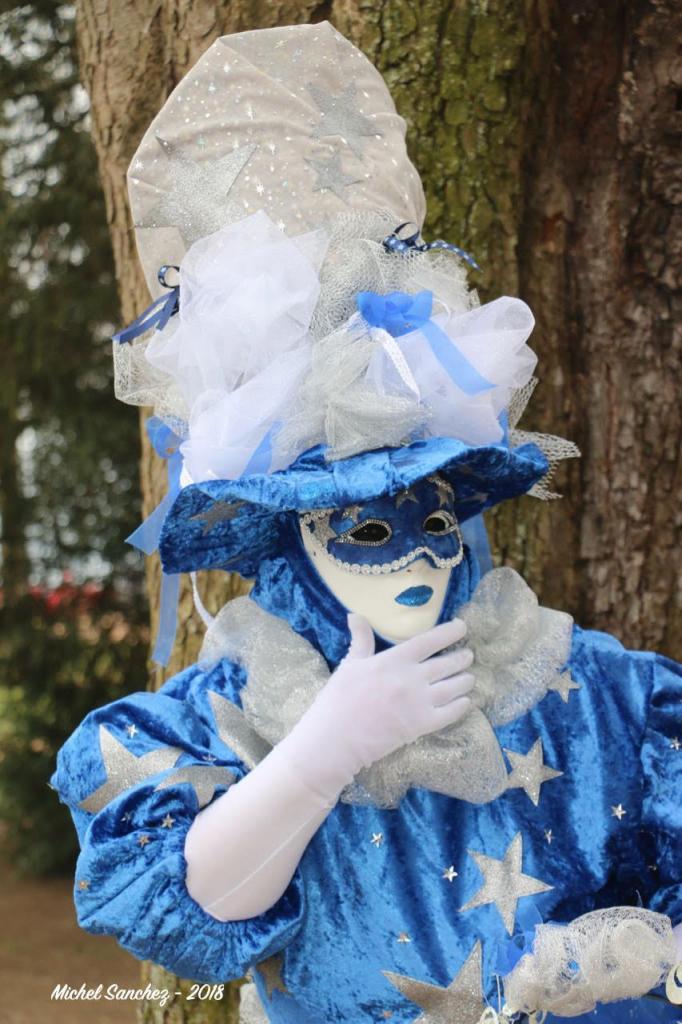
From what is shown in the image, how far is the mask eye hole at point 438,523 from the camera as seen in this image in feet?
5.29

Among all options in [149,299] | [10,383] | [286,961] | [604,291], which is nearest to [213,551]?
[286,961]

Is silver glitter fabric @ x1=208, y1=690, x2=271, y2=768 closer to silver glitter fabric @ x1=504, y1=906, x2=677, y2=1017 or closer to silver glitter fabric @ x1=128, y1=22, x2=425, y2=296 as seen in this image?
silver glitter fabric @ x1=504, y1=906, x2=677, y2=1017

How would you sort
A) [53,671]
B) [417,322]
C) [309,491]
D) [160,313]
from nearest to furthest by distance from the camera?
[309,491] → [417,322] → [160,313] → [53,671]

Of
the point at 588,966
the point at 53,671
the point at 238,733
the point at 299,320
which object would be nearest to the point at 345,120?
the point at 299,320

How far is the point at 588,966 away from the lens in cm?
153

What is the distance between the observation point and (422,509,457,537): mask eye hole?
1.61m

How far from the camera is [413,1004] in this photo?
1.64 metres

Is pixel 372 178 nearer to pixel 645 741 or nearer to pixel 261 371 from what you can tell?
pixel 261 371

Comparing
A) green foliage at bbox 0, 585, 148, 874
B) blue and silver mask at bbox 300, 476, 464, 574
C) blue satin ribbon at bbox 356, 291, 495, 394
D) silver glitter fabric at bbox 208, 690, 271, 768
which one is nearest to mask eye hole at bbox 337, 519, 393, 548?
blue and silver mask at bbox 300, 476, 464, 574

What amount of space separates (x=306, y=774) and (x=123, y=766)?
28 centimetres

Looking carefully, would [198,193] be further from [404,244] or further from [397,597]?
[397,597]

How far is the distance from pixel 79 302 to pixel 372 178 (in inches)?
106

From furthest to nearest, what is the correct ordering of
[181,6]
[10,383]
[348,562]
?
[10,383] → [181,6] → [348,562]

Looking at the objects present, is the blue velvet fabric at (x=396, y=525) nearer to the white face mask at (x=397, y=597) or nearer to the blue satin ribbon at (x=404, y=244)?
the white face mask at (x=397, y=597)
